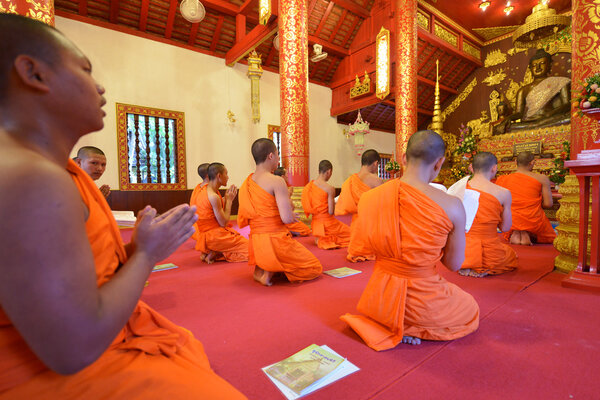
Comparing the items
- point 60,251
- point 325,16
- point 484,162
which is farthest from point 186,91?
point 60,251

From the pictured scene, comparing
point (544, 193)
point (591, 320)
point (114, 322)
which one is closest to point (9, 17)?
point (114, 322)

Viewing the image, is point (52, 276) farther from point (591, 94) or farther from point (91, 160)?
point (591, 94)

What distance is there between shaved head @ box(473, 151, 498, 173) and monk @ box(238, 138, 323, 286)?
218 centimetres

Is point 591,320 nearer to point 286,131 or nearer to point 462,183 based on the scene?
point 462,183

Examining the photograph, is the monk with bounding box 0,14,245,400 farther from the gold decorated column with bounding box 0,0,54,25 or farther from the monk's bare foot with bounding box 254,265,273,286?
the gold decorated column with bounding box 0,0,54,25

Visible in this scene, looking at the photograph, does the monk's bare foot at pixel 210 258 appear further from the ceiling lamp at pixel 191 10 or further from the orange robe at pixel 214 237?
the ceiling lamp at pixel 191 10

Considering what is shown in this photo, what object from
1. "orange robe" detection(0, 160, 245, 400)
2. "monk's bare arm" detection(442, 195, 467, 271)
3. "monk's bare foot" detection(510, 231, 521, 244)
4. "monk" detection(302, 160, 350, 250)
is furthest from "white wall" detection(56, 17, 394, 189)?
"monk's bare arm" detection(442, 195, 467, 271)

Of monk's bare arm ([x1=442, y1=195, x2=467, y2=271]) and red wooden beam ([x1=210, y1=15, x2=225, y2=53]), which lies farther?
red wooden beam ([x1=210, y1=15, x2=225, y2=53])

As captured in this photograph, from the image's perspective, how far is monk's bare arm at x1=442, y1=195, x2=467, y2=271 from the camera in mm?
1878

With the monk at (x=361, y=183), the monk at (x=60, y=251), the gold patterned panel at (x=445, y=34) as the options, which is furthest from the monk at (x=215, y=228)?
the gold patterned panel at (x=445, y=34)

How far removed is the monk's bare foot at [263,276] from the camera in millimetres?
3205

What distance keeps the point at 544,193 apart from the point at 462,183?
3164 mm

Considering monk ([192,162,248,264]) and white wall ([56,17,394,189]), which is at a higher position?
white wall ([56,17,394,189])

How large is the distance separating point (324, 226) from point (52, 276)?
4.70 m
